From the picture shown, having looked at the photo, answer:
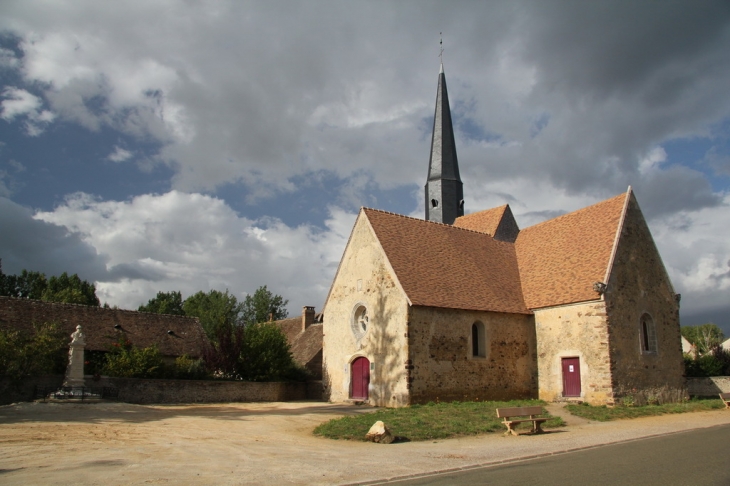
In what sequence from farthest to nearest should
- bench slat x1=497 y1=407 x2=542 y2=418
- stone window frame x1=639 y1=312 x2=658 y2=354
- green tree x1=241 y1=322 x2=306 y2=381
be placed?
1. green tree x1=241 y1=322 x2=306 y2=381
2. stone window frame x1=639 y1=312 x2=658 y2=354
3. bench slat x1=497 y1=407 x2=542 y2=418

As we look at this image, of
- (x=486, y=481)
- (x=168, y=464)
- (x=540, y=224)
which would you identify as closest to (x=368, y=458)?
(x=486, y=481)

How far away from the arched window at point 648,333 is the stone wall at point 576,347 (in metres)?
3.29

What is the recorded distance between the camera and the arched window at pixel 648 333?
23.0 meters

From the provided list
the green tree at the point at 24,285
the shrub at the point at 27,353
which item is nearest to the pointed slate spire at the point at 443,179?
the shrub at the point at 27,353

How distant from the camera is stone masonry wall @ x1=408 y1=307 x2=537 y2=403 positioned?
20672 mm

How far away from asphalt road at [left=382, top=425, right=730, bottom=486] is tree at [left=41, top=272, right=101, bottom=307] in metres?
47.3

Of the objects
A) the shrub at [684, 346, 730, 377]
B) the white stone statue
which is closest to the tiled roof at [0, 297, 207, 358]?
the white stone statue

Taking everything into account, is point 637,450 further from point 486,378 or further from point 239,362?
point 239,362

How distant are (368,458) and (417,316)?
10982mm

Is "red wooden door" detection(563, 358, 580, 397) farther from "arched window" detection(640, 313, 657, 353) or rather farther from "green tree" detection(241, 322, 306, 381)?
"green tree" detection(241, 322, 306, 381)

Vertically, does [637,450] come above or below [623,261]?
below

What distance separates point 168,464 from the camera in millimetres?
9250

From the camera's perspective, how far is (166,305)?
59.8 m

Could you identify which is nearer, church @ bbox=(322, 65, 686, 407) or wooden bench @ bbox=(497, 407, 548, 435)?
wooden bench @ bbox=(497, 407, 548, 435)
